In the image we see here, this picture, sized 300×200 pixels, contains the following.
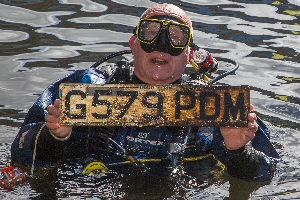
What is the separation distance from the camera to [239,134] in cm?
511

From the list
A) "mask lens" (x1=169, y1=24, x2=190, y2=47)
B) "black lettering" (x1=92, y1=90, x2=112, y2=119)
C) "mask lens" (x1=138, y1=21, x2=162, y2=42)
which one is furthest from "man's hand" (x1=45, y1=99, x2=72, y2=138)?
"mask lens" (x1=169, y1=24, x2=190, y2=47)

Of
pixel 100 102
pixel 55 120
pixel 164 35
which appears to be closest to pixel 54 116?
pixel 55 120

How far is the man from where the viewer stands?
5547mm

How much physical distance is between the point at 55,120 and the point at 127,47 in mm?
5051

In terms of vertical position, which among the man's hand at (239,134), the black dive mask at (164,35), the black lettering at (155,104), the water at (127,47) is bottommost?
the water at (127,47)

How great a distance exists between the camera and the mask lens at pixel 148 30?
5.62 m

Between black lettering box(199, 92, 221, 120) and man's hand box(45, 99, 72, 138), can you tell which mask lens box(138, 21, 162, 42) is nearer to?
black lettering box(199, 92, 221, 120)

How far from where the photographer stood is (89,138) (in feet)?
18.7

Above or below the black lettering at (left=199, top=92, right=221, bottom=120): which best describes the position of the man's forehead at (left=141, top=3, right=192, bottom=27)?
above

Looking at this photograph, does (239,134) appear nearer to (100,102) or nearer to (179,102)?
(179,102)

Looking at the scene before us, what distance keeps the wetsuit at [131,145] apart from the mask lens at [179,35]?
18.6 inches

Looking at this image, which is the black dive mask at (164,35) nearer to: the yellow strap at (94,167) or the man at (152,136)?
the man at (152,136)

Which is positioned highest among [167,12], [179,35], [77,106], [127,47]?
[167,12]

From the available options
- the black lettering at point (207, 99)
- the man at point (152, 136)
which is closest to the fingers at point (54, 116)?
the man at point (152, 136)
